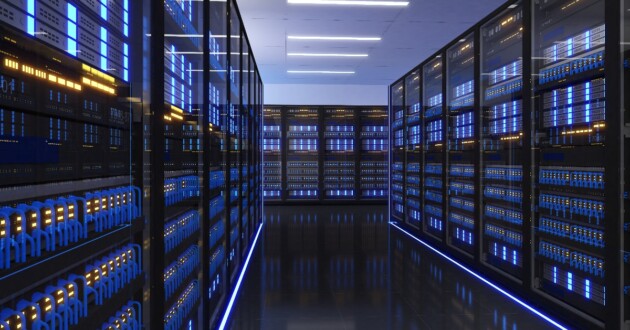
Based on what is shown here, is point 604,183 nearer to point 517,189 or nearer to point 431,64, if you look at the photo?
point 517,189

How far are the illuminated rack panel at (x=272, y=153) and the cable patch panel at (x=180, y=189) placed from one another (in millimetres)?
7756

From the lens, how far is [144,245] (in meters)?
1.60

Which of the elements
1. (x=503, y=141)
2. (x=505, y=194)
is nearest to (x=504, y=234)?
(x=505, y=194)

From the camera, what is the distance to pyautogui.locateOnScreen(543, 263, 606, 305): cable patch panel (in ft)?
9.23

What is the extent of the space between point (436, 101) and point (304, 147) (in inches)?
202

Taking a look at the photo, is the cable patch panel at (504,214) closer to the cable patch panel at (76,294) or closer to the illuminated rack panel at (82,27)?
the cable patch panel at (76,294)

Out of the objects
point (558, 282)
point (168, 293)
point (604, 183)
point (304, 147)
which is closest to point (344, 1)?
point (604, 183)

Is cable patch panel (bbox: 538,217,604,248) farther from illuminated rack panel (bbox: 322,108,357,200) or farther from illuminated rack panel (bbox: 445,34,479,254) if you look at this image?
illuminated rack panel (bbox: 322,108,357,200)

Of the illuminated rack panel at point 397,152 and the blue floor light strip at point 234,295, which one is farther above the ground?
the illuminated rack panel at point 397,152

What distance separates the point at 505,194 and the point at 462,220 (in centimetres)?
100

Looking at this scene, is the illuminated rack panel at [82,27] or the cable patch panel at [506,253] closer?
the illuminated rack panel at [82,27]

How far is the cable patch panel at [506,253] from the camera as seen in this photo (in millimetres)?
3763

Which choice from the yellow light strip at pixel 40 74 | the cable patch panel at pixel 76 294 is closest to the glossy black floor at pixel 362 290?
the cable patch panel at pixel 76 294

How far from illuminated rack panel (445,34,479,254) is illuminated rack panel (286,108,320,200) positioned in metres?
5.37
